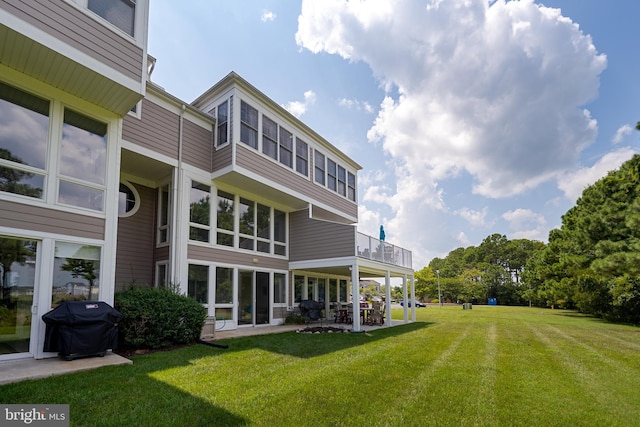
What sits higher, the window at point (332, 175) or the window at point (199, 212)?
the window at point (332, 175)

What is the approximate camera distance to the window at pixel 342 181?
1627 cm

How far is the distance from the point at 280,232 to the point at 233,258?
2803 mm

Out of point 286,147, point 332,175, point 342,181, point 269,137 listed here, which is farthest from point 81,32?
point 342,181

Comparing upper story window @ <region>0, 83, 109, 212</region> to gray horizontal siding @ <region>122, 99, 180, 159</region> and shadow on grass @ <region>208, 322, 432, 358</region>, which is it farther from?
shadow on grass @ <region>208, 322, 432, 358</region>

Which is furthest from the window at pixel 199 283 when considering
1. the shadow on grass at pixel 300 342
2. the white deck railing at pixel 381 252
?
the white deck railing at pixel 381 252

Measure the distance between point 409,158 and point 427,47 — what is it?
5822 mm

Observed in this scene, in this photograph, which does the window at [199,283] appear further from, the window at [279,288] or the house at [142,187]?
the window at [279,288]

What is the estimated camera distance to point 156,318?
287 inches

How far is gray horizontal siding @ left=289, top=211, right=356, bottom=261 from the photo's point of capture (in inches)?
482

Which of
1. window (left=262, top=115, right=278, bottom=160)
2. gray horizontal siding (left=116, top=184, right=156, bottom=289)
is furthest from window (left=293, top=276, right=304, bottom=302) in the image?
gray horizontal siding (left=116, top=184, right=156, bottom=289)

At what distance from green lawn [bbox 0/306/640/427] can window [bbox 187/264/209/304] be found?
261cm

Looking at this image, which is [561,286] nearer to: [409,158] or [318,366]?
[409,158]

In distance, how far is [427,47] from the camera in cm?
1134

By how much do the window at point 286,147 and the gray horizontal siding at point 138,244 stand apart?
4447 millimetres
